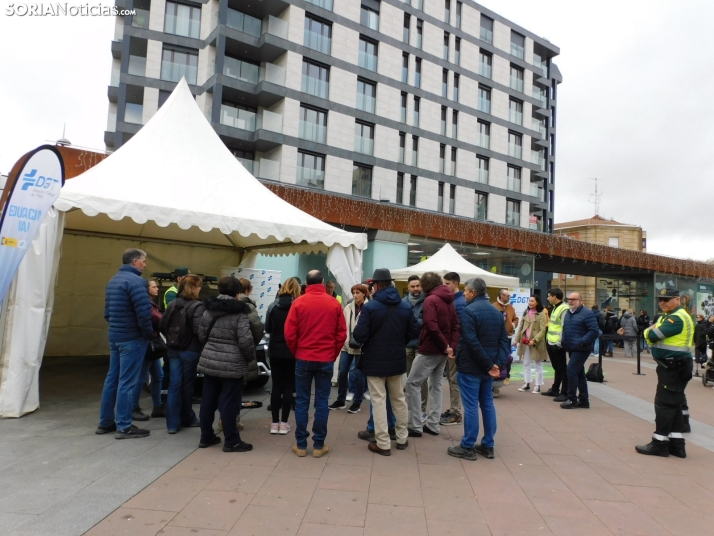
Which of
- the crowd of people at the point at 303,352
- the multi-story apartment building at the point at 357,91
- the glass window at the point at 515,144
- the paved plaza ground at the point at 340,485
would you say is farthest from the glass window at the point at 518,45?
the crowd of people at the point at 303,352

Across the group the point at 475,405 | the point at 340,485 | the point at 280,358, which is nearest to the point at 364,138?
the point at 280,358

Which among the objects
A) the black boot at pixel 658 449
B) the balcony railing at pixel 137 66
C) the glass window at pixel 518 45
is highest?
the glass window at pixel 518 45

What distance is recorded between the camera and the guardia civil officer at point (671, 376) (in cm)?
499

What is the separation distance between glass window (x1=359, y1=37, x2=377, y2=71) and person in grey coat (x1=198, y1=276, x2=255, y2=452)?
93.1ft

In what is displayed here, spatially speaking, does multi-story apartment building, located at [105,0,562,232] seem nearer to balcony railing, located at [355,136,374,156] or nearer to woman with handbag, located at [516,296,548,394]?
balcony railing, located at [355,136,374,156]

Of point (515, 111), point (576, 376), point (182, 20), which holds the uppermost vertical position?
point (515, 111)

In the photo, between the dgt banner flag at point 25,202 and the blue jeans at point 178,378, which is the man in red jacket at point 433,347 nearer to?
the blue jeans at point 178,378

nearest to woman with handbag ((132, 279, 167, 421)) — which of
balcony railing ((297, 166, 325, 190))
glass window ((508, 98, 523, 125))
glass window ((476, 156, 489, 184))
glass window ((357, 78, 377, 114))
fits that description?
balcony railing ((297, 166, 325, 190))

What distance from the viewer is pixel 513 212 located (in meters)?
37.7

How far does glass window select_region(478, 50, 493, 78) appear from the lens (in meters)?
36.5

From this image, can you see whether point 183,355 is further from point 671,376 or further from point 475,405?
point 671,376

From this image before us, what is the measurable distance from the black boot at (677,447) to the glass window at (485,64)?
3593 cm

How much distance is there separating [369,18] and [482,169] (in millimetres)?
13486

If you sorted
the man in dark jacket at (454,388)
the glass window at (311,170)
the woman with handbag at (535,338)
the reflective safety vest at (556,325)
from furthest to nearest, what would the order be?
the glass window at (311,170) < the woman with handbag at (535,338) < the reflective safety vest at (556,325) < the man in dark jacket at (454,388)
